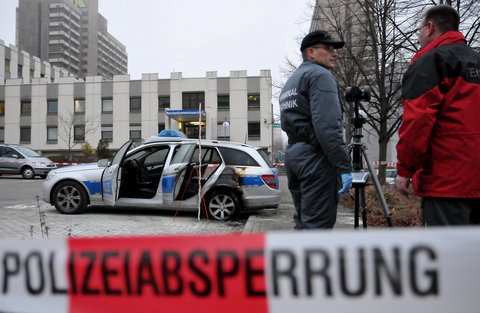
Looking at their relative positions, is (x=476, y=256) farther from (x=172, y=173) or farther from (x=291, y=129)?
(x=172, y=173)

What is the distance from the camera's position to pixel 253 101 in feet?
126

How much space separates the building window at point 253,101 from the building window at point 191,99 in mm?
5252

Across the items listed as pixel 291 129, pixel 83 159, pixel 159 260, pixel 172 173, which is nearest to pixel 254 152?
pixel 172 173

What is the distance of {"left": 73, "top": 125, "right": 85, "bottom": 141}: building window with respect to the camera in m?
40.2

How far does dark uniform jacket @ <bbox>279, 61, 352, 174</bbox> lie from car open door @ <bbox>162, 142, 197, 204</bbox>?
425 centimetres

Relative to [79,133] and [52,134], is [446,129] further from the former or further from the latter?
[52,134]

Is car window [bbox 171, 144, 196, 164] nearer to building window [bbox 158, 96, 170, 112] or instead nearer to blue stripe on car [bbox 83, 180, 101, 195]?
blue stripe on car [bbox 83, 180, 101, 195]

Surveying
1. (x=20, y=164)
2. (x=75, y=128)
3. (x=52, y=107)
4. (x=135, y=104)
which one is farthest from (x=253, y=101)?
(x=20, y=164)

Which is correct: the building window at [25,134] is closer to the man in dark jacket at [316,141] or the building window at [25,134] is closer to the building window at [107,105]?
the building window at [107,105]

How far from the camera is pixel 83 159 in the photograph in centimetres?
3459

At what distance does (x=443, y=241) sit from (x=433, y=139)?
3.62 feet

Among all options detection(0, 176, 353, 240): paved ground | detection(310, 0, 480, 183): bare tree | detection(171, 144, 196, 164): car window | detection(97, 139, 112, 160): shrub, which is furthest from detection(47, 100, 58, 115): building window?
detection(171, 144, 196, 164): car window

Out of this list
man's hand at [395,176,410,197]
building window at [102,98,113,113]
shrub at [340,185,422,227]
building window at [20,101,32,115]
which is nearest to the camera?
man's hand at [395,176,410,197]

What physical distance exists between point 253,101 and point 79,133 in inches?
804
